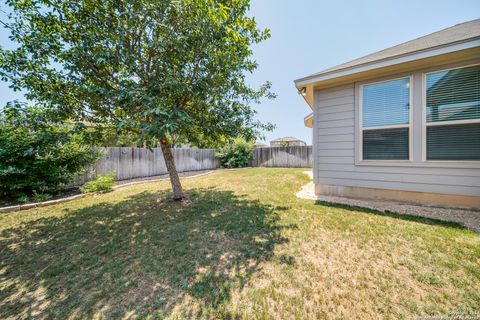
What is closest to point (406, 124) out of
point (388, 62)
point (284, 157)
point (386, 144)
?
point (386, 144)

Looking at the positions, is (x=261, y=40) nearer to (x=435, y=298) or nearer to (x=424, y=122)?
(x=424, y=122)

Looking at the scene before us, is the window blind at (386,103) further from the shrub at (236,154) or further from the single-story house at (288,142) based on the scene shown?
the single-story house at (288,142)

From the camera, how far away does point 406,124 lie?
405cm

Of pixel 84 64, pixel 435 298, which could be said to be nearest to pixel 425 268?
pixel 435 298

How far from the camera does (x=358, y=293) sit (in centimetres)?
173

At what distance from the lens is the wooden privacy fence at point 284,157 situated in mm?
13549

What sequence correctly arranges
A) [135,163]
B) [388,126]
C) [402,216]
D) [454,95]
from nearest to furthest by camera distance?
[402,216]
[454,95]
[388,126]
[135,163]

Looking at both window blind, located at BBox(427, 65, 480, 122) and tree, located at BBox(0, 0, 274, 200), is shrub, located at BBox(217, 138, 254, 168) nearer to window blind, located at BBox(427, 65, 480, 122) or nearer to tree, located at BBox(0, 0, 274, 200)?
tree, located at BBox(0, 0, 274, 200)

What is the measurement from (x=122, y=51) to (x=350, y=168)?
577cm

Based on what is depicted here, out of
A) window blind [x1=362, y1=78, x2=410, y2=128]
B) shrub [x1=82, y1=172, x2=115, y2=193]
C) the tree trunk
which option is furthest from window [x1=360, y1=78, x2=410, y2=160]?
shrub [x1=82, y1=172, x2=115, y2=193]

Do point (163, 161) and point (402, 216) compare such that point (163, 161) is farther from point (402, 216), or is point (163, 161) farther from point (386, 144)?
point (402, 216)

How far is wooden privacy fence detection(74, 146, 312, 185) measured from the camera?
7895mm

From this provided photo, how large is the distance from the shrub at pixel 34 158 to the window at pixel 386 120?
21.5 ft

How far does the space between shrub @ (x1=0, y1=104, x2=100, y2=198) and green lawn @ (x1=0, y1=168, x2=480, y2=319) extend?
167 cm
